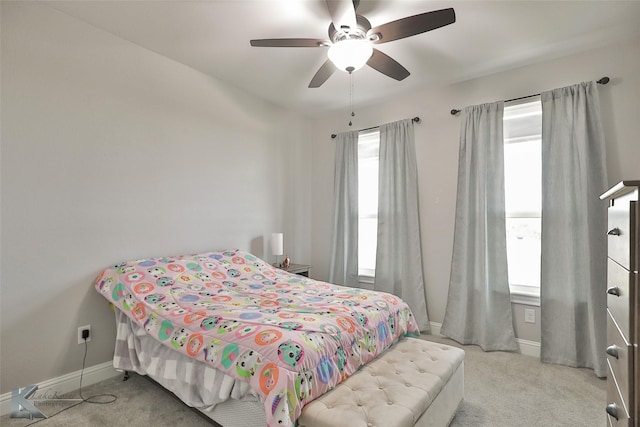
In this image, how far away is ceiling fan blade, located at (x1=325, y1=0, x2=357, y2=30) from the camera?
5.88ft

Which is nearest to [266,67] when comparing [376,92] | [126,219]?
[376,92]

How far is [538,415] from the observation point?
2006 millimetres

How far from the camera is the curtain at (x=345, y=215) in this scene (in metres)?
4.11

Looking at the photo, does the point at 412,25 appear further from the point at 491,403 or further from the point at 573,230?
the point at 491,403

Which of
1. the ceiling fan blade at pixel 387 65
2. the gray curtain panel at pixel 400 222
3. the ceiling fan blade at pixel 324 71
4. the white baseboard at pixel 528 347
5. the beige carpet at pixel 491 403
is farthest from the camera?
the gray curtain panel at pixel 400 222

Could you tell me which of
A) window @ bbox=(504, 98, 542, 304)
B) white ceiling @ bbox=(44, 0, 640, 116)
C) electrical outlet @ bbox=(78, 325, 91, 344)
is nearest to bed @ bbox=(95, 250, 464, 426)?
electrical outlet @ bbox=(78, 325, 91, 344)

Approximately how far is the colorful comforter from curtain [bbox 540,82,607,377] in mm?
1420

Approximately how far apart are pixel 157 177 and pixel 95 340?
1.38 metres

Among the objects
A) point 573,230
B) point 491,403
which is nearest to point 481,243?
point 573,230

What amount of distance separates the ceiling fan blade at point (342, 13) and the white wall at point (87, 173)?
182cm

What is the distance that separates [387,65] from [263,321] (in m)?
1.98

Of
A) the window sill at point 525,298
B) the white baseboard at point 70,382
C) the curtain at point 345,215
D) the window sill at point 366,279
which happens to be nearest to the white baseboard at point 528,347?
the window sill at point 525,298

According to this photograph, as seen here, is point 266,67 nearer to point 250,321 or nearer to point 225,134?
point 225,134

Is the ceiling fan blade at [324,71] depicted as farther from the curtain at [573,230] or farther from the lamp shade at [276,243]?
the curtain at [573,230]
